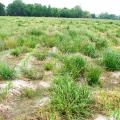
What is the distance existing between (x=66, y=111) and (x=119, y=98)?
1.07 m

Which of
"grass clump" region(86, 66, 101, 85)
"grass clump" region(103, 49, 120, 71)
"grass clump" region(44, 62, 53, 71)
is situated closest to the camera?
"grass clump" region(86, 66, 101, 85)

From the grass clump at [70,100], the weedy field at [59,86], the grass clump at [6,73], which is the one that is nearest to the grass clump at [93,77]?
the weedy field at [59,86]

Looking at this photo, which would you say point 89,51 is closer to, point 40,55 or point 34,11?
point 40,55

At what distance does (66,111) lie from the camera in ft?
15.6

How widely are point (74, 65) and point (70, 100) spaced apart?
2222 millimetres

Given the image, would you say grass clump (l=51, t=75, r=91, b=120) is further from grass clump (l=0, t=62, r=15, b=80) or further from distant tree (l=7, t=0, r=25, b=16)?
distant tree (l=7, t=0, r=25, b=16)

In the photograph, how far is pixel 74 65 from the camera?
7121mm

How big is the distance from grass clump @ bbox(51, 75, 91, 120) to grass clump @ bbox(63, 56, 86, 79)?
1.43m

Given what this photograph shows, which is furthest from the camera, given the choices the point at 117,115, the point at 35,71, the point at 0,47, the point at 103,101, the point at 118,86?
the point at 0,47

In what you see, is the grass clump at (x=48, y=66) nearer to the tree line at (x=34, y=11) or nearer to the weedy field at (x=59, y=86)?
the weedy field at (x=59, y=86)

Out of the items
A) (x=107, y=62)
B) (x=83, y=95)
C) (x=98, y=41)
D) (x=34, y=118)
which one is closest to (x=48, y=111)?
(x=34, y=118)

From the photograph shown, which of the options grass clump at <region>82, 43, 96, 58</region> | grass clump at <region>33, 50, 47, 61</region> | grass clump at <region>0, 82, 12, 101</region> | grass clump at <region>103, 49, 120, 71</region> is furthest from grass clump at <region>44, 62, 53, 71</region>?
grass clump at <region>82, 43, 96, 58</region>

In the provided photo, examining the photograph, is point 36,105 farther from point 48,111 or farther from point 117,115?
point 117,115

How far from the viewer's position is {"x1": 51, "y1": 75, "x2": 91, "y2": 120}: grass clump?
4.79 m
